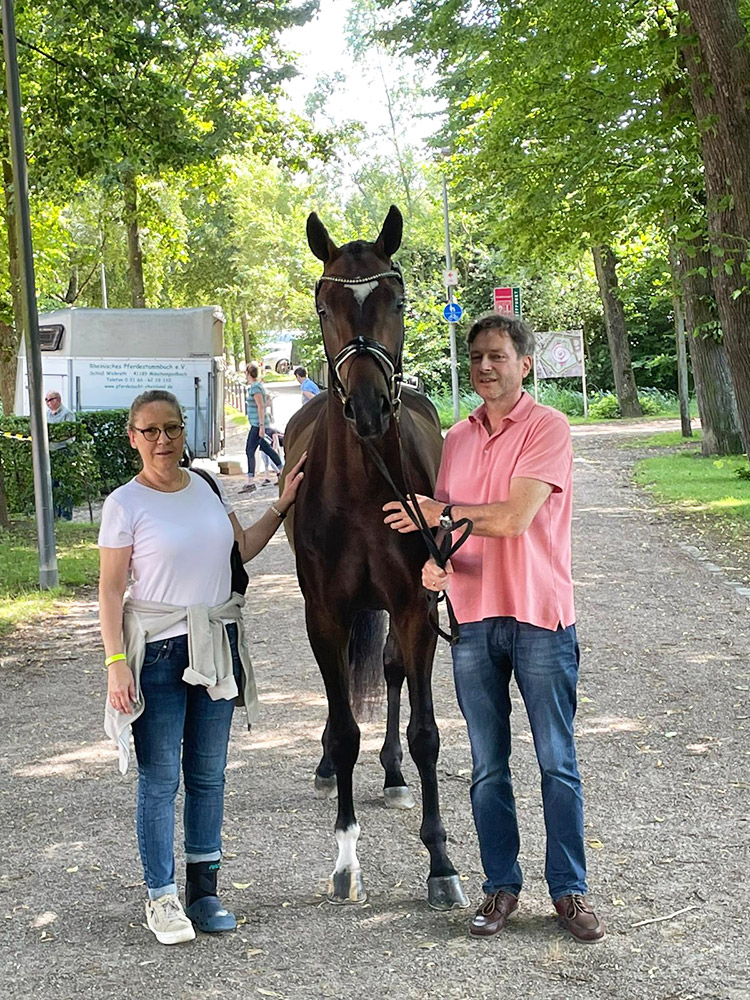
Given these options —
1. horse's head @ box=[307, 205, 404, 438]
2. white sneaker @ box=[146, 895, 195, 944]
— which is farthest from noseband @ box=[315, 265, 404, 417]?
white sneaker @ box=[146, 895, 195, 944]

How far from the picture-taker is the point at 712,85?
484 inches

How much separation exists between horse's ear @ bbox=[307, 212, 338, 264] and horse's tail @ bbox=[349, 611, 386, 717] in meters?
2.04

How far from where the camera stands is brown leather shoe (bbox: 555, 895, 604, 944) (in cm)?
421

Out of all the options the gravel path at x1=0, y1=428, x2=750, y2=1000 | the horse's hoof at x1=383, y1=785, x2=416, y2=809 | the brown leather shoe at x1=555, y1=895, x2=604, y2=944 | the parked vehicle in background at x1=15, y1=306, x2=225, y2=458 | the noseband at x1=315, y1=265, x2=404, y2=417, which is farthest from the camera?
the parked vehicle in background at x1=15, y1=306, x2=225, y2=458

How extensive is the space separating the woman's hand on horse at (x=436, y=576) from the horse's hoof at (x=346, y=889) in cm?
121

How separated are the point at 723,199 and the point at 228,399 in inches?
1737

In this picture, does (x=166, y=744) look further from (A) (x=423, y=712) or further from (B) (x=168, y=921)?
(A) (x=423, y=712)

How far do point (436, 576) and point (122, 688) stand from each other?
114 centimetres

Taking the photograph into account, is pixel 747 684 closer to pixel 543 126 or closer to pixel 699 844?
pixel 699 844

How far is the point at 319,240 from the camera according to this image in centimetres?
493

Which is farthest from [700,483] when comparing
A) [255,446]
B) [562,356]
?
[562,356]

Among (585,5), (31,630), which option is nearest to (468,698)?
(31,630)

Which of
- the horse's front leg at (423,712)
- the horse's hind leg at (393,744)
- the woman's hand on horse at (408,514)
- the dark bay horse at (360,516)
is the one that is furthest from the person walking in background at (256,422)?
the woman's hand on horse at (408,514)

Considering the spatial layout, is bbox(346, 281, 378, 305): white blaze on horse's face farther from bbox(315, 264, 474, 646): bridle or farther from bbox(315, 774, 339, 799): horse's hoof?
bbox(315, 774, 339, 799): horse's hoof
